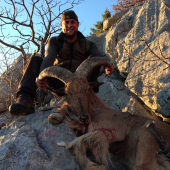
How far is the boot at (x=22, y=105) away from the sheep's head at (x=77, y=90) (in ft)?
1.87

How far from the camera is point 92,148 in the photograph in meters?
2.46

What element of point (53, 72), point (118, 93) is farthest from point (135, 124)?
point (118, 93)

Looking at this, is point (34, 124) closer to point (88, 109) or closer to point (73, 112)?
point (73, 112)

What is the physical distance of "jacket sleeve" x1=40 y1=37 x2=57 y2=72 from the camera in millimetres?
3996

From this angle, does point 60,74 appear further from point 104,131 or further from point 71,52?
point 71,52

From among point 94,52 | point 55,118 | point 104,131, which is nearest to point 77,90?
point 55,118

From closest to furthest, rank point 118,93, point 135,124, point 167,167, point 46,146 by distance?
point 167,167, point 46,146, point 135,124, point 118,93

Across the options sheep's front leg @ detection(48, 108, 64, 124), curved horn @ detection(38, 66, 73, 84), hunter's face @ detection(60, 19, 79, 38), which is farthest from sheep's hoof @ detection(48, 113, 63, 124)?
hunter's face @ detection(60, 19, 79, 38)

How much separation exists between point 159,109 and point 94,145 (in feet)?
7.24

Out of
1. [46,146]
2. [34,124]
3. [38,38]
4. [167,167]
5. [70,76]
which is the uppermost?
[38,38]

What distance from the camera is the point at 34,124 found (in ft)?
11.3

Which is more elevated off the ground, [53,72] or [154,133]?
[53,72]

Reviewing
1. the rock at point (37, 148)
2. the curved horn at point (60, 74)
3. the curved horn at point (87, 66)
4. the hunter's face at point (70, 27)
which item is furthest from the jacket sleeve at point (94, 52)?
the rock at point (37, 148)

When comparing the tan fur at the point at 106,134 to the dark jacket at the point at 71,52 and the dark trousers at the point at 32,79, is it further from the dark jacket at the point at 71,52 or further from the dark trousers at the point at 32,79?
the dark jacket at the point at 71,52
